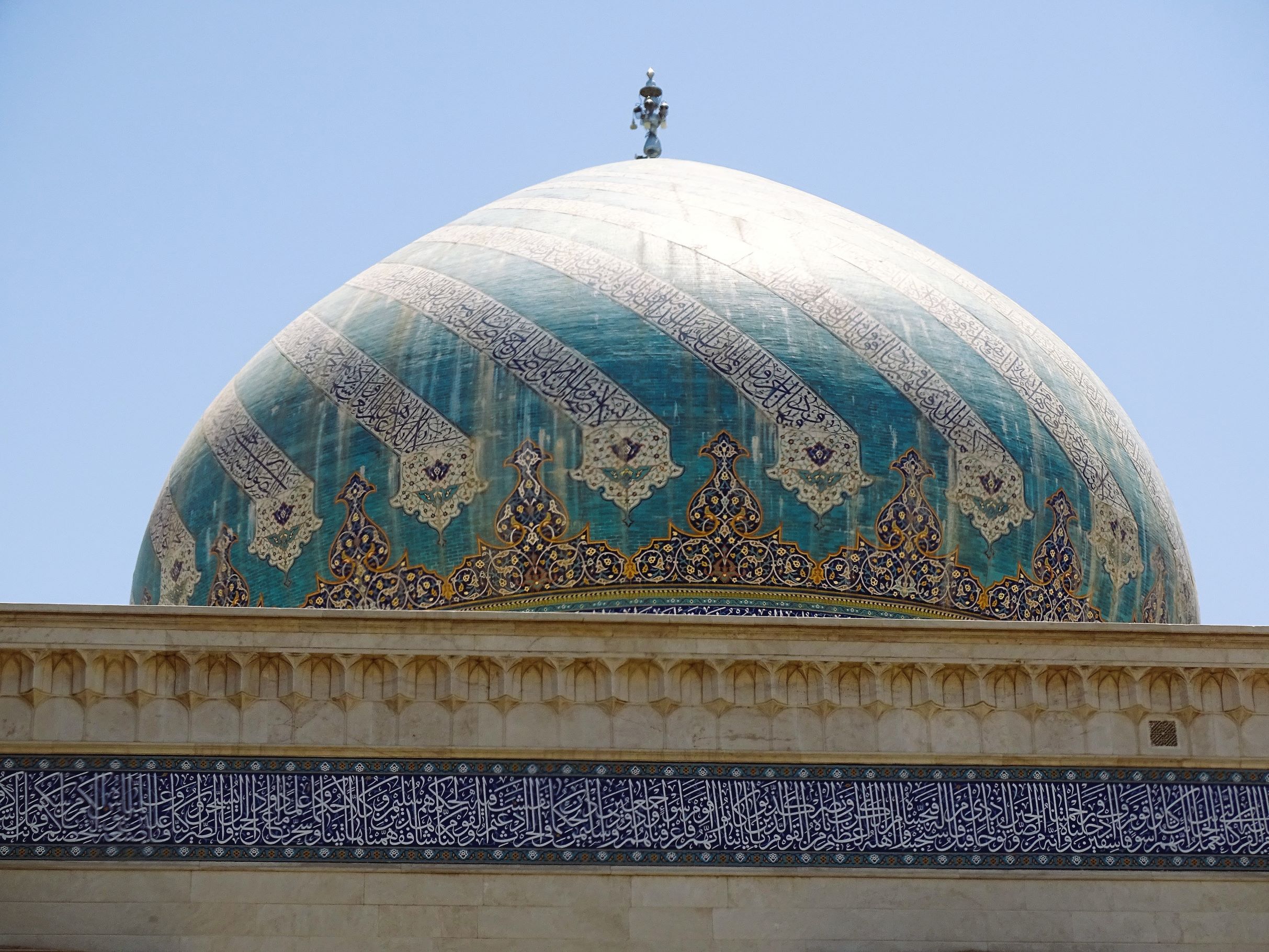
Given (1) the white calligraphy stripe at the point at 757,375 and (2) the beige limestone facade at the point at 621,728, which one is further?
(1) the white calligraphy stripe at the point at 757,375

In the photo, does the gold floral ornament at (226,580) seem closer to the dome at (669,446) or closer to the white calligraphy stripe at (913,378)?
the dome at (669,446)

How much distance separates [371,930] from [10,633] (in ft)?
4.27

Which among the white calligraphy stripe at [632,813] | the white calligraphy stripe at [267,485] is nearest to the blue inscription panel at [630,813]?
the white calligraphy stripe at [632,813]

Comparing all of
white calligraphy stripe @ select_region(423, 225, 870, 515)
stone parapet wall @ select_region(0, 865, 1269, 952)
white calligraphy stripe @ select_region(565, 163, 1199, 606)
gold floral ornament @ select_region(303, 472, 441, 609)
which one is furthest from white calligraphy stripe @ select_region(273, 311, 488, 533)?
stone parapet wall @ select_region(0, 865, 1269, 952)

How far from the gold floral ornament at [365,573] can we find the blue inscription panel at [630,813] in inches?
42.1

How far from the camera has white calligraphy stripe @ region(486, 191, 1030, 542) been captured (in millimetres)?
7934

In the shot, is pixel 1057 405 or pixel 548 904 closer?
pixel 548 904

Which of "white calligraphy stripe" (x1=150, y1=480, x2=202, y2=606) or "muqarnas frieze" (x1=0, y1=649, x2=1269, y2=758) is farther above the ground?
"white calligraphy stripe" (x1=150, y1=480, x2=202, y2=606)

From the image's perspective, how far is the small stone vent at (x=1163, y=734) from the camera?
6926mm

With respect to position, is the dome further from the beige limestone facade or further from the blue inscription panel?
the blue inscription panel

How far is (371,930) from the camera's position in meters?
6.45

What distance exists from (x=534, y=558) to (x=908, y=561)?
1.21 meters

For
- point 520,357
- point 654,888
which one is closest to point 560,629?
point 654,888

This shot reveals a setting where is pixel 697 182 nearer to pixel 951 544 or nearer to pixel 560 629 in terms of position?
pixel 951 544
